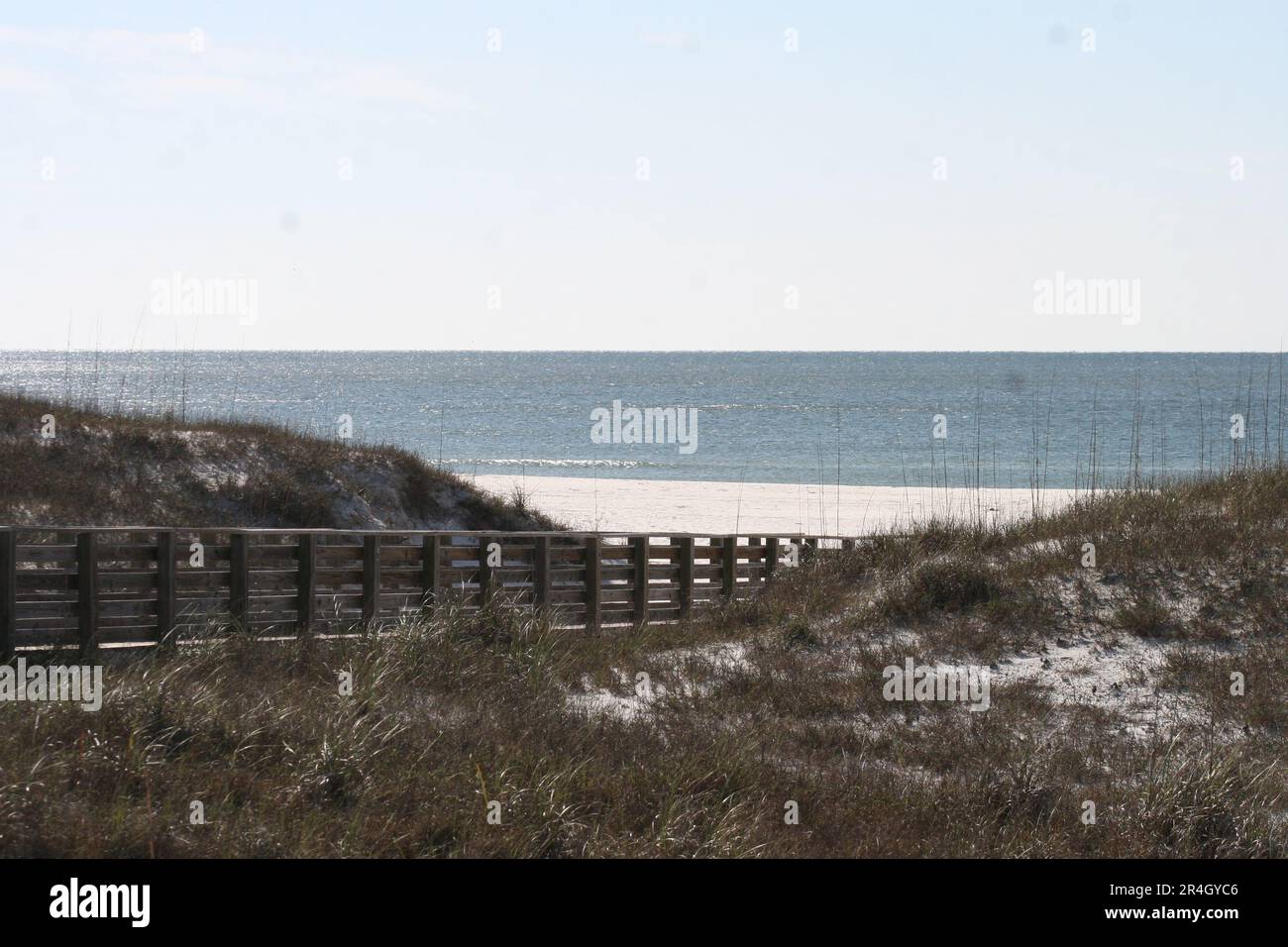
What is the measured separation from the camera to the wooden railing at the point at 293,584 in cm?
1204

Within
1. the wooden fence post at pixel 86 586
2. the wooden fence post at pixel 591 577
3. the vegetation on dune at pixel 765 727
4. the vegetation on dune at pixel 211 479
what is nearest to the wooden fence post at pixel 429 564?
the vegetation on dune at pixel 765 727

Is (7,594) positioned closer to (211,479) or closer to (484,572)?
(484,572)

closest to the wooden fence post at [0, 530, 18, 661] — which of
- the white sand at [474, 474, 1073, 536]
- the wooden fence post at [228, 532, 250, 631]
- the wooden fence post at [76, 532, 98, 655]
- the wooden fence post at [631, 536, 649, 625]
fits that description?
the wooden fence post at [76, 532, 98, 655]

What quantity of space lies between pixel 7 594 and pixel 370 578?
409 cm

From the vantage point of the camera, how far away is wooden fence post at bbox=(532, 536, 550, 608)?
16938 mm

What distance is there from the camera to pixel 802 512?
4216 cm

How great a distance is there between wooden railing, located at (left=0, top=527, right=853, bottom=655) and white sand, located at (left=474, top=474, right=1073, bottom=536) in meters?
14.1

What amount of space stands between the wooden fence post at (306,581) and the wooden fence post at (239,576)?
0.66 metres

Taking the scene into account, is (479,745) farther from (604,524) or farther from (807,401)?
(807,401)

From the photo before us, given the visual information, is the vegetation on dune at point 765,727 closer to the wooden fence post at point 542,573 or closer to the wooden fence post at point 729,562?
the wooden fence post at point 542,573

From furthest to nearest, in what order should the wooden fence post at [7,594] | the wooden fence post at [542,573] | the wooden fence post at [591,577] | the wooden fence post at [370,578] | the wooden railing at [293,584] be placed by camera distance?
the wooden fence post at [591,577]
the wooden fence post at [542,573]
the wooden fence post at [370,578]
the wooden railing at [293,584]
the wooden fence post at [7,594]

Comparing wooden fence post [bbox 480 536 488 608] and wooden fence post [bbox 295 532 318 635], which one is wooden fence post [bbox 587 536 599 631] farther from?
wooden fence post [bbox 295 532 318 635]

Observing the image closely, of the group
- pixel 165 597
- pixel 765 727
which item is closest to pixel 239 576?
pixel 165 597
